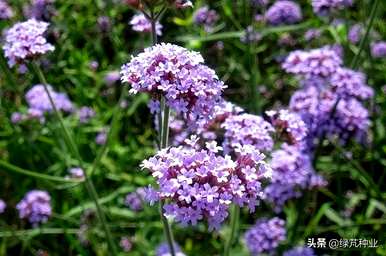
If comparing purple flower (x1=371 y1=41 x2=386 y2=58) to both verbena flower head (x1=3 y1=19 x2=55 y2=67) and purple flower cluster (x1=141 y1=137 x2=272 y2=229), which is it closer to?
verbena flower head (x1=3 y1=19 x2=55 y2=67)

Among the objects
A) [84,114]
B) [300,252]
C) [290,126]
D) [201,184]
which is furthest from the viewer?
[84,114]

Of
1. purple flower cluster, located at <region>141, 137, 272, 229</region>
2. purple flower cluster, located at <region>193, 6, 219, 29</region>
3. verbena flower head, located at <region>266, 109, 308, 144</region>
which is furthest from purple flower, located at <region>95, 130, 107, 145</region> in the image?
purple flower cluster, located at <region>141, 137, 272, 229</region>

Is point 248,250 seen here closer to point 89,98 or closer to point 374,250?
point 374,250

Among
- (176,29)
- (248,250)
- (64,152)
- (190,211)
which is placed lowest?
(248,250)

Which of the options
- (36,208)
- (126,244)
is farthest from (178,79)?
(36,208)

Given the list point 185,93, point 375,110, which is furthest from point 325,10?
point 185,93

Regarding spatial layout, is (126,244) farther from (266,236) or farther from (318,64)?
(318,64)
